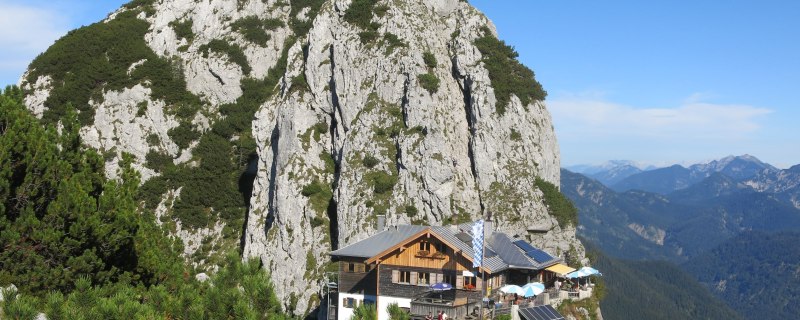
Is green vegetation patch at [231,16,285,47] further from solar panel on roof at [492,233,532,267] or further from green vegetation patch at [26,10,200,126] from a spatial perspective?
solar panel on roof at [492,233,532,267]

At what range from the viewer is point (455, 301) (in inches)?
1554

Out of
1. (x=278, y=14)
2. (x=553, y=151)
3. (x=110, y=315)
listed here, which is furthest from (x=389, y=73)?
(x=110, y=315)

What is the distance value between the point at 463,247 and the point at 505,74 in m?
38.2

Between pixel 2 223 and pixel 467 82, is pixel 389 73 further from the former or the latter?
pixel 2 223

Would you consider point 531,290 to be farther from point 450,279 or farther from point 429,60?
point 429,60

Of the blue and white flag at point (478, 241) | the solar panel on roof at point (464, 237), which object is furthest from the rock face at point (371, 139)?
the blue and white flag at point (478, 241)

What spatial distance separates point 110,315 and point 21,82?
87298mm

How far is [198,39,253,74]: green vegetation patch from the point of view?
96.2 meters

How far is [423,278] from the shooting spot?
45.8 m

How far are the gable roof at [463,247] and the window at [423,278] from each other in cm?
250

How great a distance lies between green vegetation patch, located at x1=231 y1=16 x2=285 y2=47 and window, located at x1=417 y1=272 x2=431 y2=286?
203ft

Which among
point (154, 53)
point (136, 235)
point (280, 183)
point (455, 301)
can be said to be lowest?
point (455, 301)

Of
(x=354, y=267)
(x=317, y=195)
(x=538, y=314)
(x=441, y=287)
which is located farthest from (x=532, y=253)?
(x=317, y=195)

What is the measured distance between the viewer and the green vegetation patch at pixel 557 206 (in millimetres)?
70250
